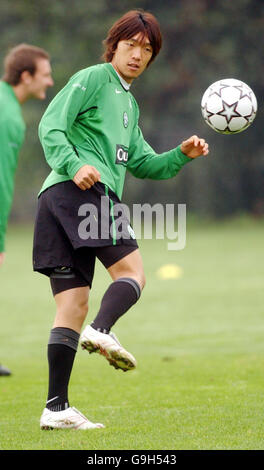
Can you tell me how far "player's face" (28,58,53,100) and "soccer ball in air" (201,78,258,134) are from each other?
1810mm

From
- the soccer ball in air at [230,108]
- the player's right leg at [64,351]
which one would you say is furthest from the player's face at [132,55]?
the player's right leg at [64,351]

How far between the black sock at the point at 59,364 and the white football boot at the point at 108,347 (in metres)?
0.50

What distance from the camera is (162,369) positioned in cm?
679

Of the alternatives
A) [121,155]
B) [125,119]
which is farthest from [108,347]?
[125,119]

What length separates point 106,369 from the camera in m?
7.06

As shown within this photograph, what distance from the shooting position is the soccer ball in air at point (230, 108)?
5215 millimetres

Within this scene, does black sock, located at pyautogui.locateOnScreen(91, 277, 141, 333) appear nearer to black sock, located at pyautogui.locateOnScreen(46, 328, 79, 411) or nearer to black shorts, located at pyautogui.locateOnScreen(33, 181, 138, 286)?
black shorts, located at pyautogui.locateOnScreen(33, 181, 138, 286)

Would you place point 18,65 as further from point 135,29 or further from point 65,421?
point 65,421

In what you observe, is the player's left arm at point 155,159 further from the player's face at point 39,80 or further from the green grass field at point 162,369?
the player's face at point 39,80

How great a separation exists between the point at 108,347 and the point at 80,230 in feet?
2.20

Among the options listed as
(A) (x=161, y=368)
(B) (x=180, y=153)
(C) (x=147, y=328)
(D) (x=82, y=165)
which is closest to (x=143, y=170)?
(B) (x=180, y=153)

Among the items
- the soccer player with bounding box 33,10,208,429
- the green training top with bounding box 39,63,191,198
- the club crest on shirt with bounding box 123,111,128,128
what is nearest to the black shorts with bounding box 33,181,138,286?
the soccer player with bounding box 33,10,208,429

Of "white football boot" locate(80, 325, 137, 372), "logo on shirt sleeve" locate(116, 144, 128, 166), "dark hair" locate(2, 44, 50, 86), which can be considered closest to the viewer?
"white football boot" locate(80, 325, 137, 372)

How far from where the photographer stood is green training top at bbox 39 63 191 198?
4297mm
